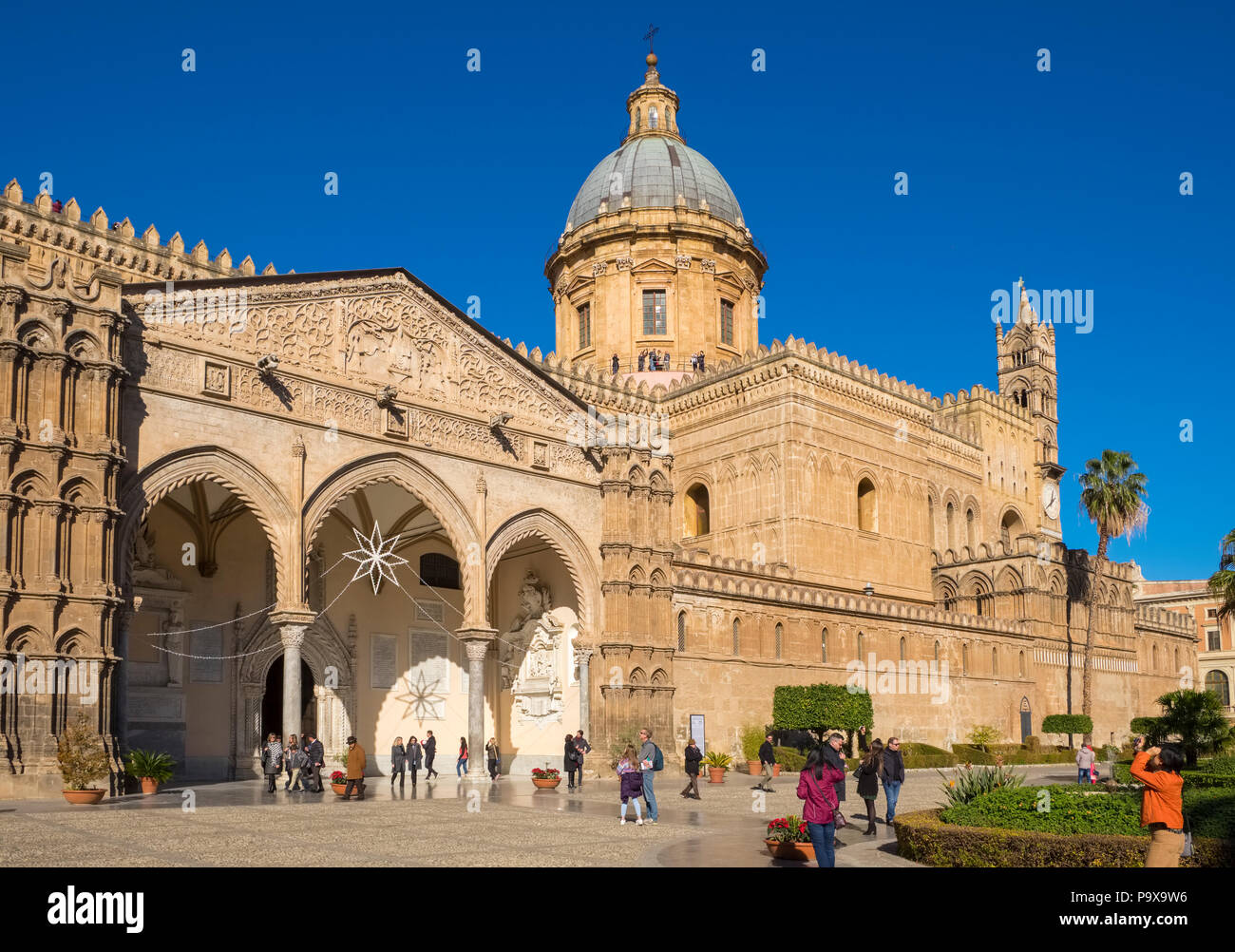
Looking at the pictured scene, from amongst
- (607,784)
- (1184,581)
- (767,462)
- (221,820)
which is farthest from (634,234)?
(1184,581)

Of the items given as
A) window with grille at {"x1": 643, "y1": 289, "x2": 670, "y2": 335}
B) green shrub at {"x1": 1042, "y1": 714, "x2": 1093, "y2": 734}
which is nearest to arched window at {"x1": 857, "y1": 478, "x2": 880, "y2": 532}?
green shrub at {"x1": 1042, "y1": 714, "x2": 1093, "y2": 734}

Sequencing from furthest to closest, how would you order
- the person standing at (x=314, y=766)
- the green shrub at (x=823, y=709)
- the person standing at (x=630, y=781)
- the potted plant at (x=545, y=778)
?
the green shrub at (x=823, y=709), the potted plant at (x=545, y=778), the person standing at (x=314, y=766), the person standing at (x=630, y=781)

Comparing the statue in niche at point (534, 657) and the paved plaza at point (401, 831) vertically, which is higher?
the statue in niche at point (534, 657)

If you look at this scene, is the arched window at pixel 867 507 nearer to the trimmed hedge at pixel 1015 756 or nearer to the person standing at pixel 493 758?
the trimmed hedge at pixel 1015 756

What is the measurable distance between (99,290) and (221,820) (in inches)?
425

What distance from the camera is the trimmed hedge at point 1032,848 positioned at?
36.9 feet

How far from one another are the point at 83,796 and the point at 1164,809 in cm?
1677

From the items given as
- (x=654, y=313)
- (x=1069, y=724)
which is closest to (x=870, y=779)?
(x=1069, y=724)

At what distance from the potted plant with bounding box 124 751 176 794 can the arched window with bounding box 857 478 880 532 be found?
31.1 meters

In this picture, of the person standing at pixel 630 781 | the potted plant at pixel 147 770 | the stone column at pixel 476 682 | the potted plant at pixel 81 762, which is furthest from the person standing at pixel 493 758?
the person standing at pixel 630 781

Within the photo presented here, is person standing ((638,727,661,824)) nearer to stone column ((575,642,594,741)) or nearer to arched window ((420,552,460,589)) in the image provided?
stone column ((575,642,594,741))

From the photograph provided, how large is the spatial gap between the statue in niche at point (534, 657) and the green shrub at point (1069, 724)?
22435mm

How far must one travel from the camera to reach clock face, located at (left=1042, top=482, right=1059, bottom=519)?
197 ft
